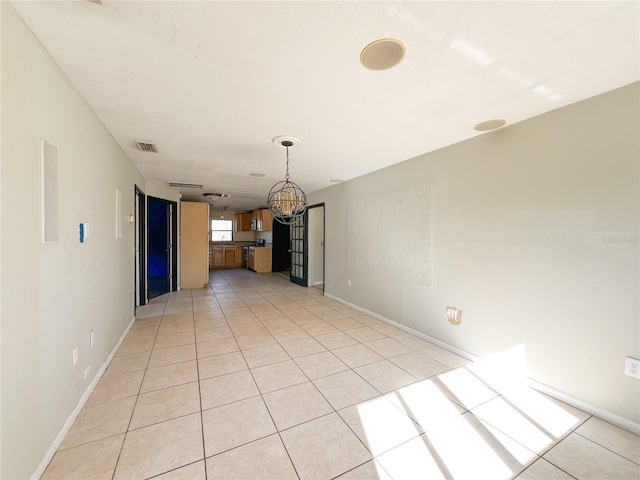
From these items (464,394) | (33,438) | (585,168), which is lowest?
(464,394)

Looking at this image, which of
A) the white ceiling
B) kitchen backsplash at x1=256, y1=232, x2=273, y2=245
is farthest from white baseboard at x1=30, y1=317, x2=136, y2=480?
kitchen backsplash at x1=256, y1=232, x2=273, y2=245

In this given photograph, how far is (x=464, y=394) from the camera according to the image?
6.81 feet

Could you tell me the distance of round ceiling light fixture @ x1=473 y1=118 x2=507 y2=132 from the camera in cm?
222

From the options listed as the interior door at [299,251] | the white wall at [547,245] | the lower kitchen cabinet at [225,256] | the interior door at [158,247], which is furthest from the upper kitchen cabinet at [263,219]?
the white wall at [547,245]

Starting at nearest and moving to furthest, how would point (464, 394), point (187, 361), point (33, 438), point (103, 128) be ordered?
point (33, 438)
point (464, 394)
point (103, 128)
point (187, 361)

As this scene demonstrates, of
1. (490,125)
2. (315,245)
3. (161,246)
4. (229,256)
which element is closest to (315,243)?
(315,245)

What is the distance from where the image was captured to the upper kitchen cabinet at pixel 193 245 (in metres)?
5.94

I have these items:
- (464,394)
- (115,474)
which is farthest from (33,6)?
(464,394)

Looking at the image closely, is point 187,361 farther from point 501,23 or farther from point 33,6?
point 501,23

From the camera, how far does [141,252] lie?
14.6ft

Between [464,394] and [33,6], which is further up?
[33,6]

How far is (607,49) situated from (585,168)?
2.75 feet

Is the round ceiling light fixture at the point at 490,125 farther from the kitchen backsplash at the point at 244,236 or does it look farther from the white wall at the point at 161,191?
the kitchen backsplash at the point at 244,236

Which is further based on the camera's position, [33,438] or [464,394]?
[464,394]
